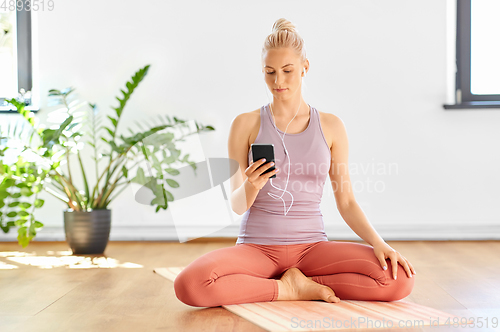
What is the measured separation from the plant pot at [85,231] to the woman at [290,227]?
123 cm

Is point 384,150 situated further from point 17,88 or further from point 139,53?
point 17,88

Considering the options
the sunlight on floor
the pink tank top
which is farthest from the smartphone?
the sunlight on floor

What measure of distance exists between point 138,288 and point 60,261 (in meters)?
0.79

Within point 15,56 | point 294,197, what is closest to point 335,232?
point 294,197

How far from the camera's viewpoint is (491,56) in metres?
3.17

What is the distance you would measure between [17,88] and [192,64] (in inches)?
44.6

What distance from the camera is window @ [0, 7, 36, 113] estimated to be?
10.5 ft

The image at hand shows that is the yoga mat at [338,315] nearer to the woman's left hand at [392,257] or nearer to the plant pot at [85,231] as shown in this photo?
the woman's left hand at [392,257]

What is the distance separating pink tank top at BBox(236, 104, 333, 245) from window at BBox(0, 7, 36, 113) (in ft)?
6.65

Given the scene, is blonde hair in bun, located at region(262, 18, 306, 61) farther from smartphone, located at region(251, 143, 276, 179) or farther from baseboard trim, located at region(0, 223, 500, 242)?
baseboard trim, located at region(0, 223, 500, 242)

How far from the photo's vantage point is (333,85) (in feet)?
10.4

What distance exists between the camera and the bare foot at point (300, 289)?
159 cm

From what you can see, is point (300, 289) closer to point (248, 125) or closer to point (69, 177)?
point (248, 125)

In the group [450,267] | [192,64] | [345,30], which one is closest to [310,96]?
[345,30]
